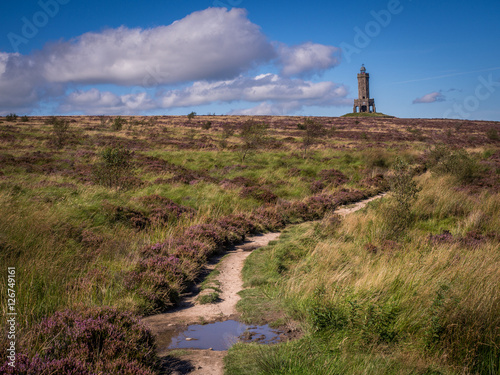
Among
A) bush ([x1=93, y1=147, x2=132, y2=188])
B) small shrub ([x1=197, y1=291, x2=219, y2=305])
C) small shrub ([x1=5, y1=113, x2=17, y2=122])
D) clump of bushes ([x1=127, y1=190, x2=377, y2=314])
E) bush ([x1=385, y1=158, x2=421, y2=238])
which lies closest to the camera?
clump of bushes ([x1=127, y1=190, x2=377, y2=314])

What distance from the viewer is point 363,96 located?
4641 inches

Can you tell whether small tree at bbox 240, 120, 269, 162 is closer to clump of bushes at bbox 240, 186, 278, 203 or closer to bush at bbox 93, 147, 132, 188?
clump of bushes at bbox 240, 186, 278, 203

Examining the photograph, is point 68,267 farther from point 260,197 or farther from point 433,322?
point 260,197

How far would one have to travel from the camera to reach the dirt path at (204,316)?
438 centimetres

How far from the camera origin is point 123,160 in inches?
656

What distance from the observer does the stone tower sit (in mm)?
115750

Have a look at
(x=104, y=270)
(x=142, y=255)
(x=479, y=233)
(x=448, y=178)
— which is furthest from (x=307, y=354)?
(x=448, y=178)

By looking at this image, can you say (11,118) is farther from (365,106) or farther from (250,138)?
(365,106)

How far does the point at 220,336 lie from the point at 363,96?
12381 centimetres

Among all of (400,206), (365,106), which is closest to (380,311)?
(400,206)

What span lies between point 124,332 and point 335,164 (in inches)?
927

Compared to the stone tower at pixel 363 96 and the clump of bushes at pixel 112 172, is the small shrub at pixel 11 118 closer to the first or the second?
the clump of bushes at pixel 112 172

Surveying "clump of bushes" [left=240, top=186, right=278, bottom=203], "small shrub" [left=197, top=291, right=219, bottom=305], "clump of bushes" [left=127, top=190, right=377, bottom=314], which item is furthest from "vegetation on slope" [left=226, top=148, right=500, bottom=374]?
"clump of bushes" [left=240, top=186, right=278, bottom=203]

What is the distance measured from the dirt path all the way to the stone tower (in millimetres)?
115631
